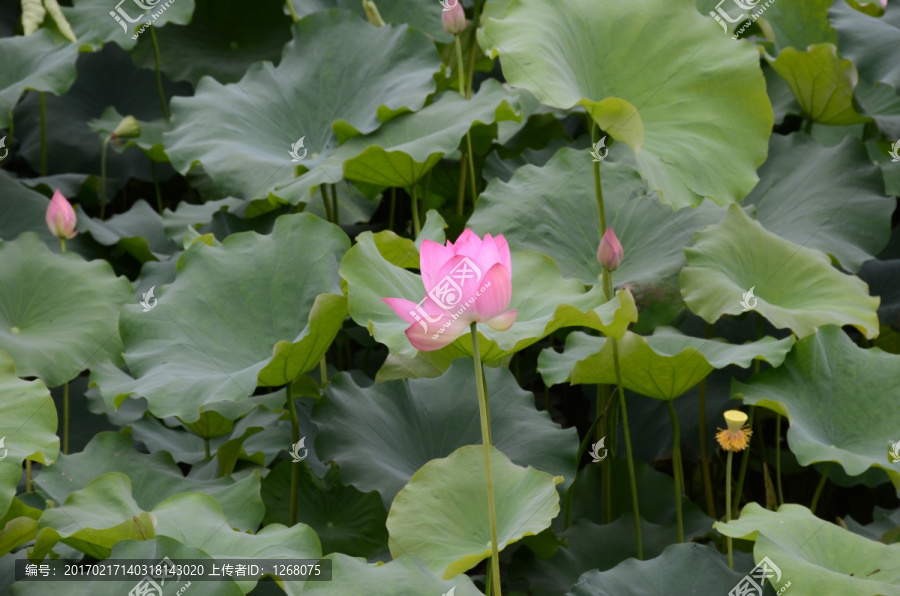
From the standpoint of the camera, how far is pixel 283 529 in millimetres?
1262

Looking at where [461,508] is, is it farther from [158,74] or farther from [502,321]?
[158,74]

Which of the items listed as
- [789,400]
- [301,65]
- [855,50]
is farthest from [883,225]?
[301,65]

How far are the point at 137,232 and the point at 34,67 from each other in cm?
50

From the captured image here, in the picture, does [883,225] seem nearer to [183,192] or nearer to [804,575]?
[804,575]

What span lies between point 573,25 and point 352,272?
69 cm

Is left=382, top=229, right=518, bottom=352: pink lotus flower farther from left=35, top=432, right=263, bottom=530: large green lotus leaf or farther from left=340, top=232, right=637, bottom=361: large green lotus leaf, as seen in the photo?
left=35, top=432, right=263, bottom=530: large green lotus leaf

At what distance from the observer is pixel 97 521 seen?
48.2 inches

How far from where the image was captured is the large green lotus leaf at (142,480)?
1.37m

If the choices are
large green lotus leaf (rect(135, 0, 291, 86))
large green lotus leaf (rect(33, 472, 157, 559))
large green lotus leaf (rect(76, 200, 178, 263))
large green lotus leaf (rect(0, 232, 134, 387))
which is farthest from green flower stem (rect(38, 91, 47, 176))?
large green lotus leaf (rect(33, 472, 157, 559))

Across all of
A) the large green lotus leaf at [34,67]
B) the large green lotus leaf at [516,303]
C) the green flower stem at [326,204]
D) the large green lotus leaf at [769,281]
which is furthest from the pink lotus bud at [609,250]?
the large green lotus leaf at [34,67]

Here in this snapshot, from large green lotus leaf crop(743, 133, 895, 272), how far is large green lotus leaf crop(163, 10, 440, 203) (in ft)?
2.71

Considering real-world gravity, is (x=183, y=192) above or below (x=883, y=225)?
below

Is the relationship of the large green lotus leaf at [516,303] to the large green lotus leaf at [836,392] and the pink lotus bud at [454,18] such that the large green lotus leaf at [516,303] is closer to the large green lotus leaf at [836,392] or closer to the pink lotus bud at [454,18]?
the large green lotus leaf at [836,392]

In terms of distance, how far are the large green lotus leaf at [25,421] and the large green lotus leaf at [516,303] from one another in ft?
1.65
